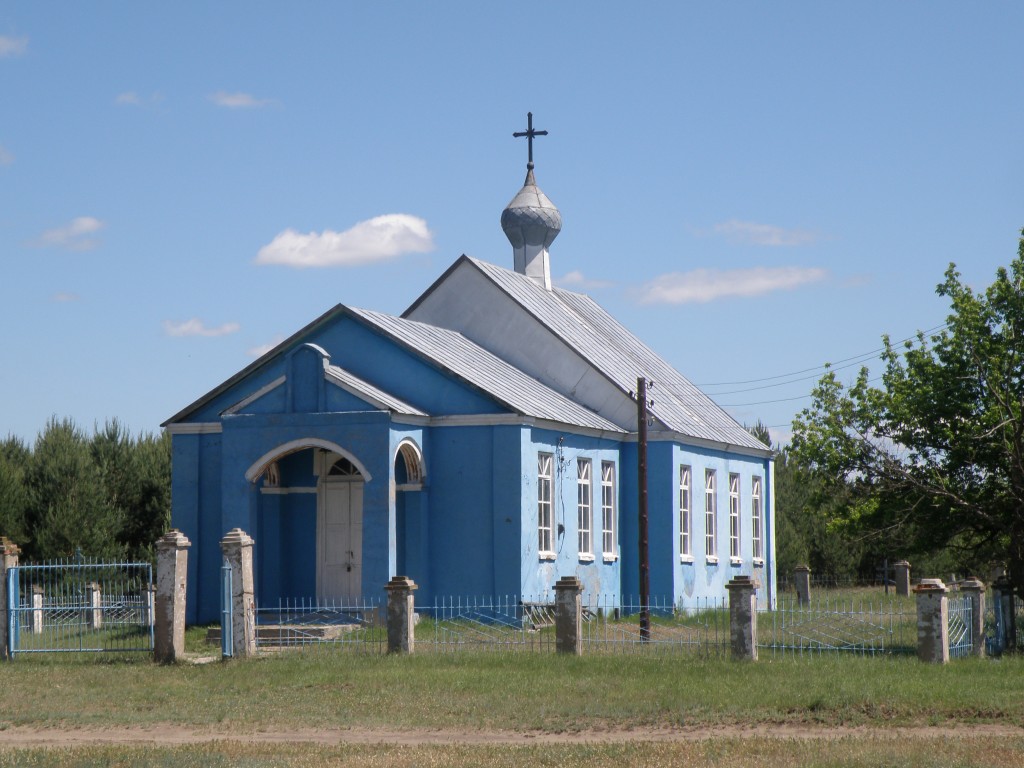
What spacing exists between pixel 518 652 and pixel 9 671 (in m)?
6.67

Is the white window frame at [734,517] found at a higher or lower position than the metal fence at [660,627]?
higher

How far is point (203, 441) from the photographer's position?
88.5ft

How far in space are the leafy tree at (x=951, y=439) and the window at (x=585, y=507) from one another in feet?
19.3

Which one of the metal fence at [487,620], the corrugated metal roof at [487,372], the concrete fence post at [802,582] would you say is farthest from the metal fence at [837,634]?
the concrete fence post at [802,582]

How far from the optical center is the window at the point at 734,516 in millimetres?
33188

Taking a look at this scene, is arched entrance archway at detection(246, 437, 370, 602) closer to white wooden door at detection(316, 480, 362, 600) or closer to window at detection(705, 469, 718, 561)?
white wooden door at detection(316, 480, 362, 600)

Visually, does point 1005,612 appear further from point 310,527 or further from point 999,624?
point 310,527

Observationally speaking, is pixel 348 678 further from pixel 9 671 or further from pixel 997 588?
pixel 997 588

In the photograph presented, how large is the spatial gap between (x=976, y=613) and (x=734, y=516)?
13723mm

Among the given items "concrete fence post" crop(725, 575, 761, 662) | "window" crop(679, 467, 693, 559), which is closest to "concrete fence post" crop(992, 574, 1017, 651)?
"concrete fence post" crop(725, 575, 761, 662)

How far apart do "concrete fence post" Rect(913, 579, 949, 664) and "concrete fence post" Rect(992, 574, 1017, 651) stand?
2336 mm

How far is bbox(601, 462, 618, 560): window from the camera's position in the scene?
29000 millimetres

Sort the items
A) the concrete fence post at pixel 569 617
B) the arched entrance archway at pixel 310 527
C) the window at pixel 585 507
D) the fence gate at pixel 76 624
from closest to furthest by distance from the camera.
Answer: the concrete fence post at pixel 569 617 < the fence gate at pixel 76 624 < the arched entrance archway at pixel 310 527 < the window at pixel 585 507

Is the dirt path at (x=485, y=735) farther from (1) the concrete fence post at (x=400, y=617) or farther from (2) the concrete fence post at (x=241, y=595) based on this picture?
(1) the concrete fence post at (x=400, y=617)
